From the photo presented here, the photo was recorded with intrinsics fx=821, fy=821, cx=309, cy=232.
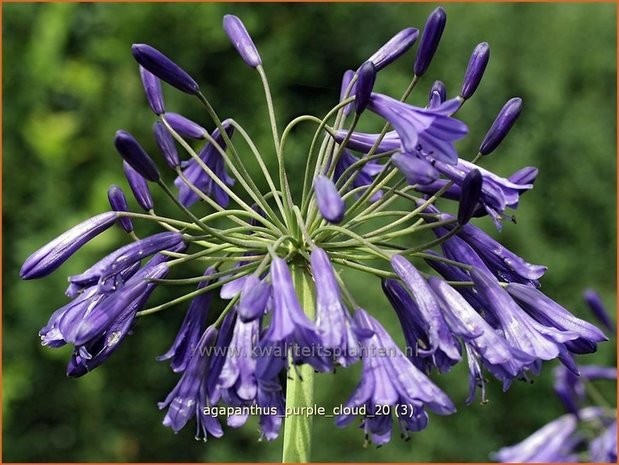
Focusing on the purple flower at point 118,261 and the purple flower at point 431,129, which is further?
the purple flower at point 118,261

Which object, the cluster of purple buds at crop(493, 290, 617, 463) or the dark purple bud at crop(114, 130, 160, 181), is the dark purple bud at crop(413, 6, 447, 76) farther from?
the cluster of purple buds at crop(493, 290, 617, 463)

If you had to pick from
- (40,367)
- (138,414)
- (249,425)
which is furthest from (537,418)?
(40,367)

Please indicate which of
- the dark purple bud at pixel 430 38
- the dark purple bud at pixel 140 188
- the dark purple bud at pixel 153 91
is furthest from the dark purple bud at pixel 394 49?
the dark purple bud at pixel 140 188

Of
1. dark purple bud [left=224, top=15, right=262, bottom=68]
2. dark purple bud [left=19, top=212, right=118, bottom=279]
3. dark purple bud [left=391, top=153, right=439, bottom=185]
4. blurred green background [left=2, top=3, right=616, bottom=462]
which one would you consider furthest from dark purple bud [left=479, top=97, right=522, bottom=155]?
blurred green background [left=2, top=3, right=616, bottom=462]

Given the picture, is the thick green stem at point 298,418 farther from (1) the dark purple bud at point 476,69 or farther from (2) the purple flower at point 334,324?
(1) the dark purple bud at point 476,69

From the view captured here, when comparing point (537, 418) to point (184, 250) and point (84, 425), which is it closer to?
point (84, 425)

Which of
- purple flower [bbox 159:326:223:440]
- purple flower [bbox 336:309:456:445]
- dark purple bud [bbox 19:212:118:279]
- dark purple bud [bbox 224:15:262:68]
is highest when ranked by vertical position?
dark purple bud [bbox 224:15:262:68]
